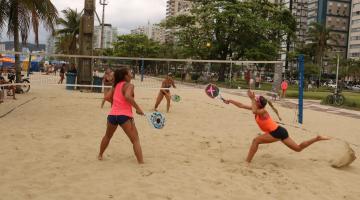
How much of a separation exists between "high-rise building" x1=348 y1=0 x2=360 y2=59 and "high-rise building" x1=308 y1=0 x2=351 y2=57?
187 centimetres

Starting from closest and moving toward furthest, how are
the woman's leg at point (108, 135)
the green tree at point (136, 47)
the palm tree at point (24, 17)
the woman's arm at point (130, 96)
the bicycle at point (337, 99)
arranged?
the woman's arm at point (130, 96), the woman's leg at point (108, 135), the palm tree at point (24, 17), the bicycle at point (337, 99), the green tree at point (136, 47)

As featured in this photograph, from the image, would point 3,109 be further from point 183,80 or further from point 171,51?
point 171,51

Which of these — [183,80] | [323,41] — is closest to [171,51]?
[323,41]

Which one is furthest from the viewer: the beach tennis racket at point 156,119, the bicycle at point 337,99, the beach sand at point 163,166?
the bicycle at point 337,99

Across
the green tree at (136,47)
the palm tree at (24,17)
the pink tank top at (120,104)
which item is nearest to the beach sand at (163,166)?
the pink tank top at (120,104)

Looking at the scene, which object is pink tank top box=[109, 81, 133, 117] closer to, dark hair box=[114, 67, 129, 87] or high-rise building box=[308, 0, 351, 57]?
dark hair box=[114, 67, 129, 87]

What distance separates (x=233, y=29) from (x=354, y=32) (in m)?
67.3

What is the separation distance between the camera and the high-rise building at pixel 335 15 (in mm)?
101281

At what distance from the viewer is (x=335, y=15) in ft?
337

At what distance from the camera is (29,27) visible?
1577 centimetres

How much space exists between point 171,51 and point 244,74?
162 feet

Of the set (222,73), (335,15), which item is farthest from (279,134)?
(335,15)

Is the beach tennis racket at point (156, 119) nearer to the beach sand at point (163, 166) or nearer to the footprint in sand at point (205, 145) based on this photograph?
the beach sand at point (163, 166)

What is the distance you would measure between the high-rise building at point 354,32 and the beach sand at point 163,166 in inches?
3762
